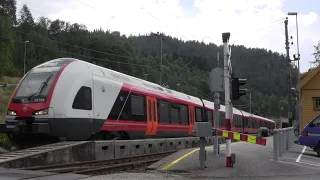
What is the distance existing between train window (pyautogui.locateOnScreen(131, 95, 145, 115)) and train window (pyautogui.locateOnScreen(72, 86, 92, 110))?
3.18 meters

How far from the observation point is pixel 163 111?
19859mm

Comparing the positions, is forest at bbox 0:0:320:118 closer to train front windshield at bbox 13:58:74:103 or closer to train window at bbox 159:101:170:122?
train window at bbox 159:101:170:122

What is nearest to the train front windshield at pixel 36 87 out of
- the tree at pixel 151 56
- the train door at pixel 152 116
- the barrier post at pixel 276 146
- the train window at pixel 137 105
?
the train window at pixel 137 105

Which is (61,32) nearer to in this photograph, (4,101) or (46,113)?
(4,101)

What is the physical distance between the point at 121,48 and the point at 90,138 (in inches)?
2677

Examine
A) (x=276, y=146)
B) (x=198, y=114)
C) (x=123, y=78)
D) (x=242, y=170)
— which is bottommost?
(x=242, y=170)

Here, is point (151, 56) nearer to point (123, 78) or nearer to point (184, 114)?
point (184, 114)

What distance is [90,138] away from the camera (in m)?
13.9

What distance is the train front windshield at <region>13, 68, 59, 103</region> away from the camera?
12664 mm

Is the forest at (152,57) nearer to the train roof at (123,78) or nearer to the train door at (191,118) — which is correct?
the train door at (191,118)

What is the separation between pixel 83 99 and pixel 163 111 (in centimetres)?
727

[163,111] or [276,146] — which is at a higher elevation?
[163,111]

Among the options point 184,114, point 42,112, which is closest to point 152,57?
point 184,114

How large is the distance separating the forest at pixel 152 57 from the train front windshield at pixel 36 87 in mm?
16499
